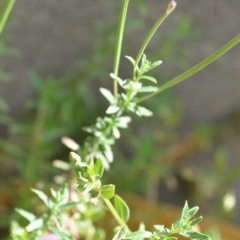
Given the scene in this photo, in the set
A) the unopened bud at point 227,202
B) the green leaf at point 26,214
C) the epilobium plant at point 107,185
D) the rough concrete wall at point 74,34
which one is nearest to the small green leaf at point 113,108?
the epilobium plant at point 107,185

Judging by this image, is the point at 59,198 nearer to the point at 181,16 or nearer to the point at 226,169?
the point at 181,16

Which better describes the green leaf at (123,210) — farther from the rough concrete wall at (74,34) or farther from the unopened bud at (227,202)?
the unopened bud at (227,202)

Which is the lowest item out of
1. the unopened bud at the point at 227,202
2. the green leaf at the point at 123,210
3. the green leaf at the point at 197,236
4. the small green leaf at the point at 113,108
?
the green leaf at the point at 197,236

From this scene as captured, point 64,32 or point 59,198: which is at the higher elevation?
point 64,32

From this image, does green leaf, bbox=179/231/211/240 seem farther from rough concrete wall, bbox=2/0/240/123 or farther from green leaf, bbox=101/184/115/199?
rough concrete wall, bbox=2/0/240/123

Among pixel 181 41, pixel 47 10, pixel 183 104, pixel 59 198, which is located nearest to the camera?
pixel 59 198

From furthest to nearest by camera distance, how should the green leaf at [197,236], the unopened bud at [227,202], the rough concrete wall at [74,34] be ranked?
the unopened bud at [227,202], the rough concrete wall at [74,34], the green leaf at [197,236]

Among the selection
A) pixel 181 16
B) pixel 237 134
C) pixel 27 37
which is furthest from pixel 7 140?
pixel 237 134

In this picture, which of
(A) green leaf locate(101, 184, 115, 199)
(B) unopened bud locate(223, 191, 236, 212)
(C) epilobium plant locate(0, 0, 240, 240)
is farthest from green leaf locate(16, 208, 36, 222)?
(B) unopened bud locate(223, 191, 236, 212)
